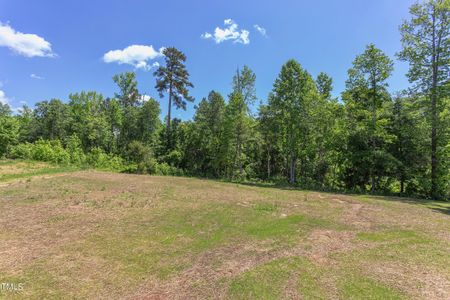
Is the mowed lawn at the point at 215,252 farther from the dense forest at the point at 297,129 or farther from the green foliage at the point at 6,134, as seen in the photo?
the green foliage at the point at 6,134

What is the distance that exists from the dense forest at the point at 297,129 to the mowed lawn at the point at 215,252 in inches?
411

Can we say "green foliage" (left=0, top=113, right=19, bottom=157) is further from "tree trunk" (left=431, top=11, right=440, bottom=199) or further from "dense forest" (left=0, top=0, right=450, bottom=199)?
"tree trunk" (left=431, top=11, right=440, bottom=199)

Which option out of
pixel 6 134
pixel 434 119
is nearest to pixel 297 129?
pixel 434 119

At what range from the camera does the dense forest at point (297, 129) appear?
1636 cm

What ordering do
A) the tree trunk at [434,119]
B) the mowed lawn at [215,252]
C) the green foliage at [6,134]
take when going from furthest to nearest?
the green foliage at [6,134]
the tree trunk at [434,119]
the mowed lawn at [215,252]

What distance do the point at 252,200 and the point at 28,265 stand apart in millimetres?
8348

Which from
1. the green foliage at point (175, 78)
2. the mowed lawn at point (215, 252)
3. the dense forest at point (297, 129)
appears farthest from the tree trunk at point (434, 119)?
the green foliage at point (175, 78)

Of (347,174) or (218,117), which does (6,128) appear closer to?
(218,117)

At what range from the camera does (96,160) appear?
25.0 metres

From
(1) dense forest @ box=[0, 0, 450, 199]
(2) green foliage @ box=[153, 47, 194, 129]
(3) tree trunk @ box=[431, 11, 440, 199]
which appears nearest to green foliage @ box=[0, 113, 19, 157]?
(1) dense forest @ box=[0, 0, 450, 199]

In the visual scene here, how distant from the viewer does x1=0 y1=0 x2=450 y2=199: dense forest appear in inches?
644

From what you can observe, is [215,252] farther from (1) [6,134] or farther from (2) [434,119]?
(1) [6,134]

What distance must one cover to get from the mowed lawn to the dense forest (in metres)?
10.4

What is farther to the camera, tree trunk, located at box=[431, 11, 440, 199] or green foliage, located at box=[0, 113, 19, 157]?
green foliage, located at box=[0, 113, 19, 157]
